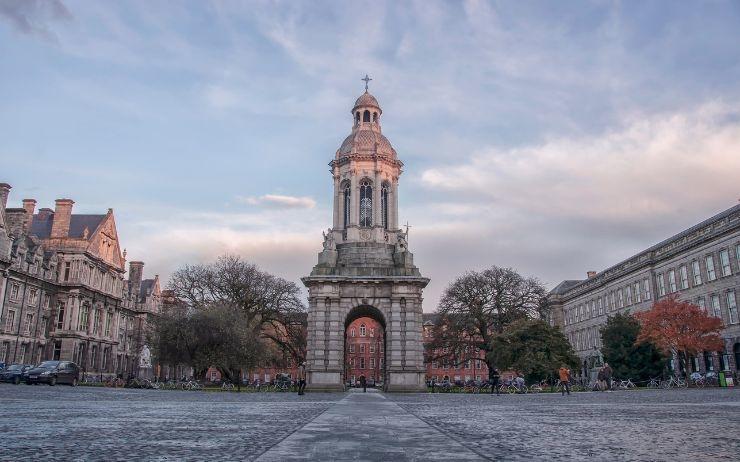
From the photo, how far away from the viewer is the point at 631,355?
54.4m

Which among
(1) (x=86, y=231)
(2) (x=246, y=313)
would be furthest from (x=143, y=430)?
(1) (x=86, y=231)

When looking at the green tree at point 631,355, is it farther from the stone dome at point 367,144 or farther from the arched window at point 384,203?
the stone dome at point 367,144

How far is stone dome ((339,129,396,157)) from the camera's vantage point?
48.1 metres

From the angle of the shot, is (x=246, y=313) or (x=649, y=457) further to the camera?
(x=246, y=313)

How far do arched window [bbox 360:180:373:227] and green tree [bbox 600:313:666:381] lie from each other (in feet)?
89.1

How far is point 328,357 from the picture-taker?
41.5 meters

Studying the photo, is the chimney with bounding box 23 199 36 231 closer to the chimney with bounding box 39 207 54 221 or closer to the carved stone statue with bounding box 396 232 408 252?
the chimney with bounding box 39 207 54 221

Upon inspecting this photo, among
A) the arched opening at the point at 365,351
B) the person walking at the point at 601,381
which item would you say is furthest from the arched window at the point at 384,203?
the arched opening at the point at 365,351

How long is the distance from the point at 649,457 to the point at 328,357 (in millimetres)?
36456

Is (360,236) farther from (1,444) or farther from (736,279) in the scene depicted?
(1,444)

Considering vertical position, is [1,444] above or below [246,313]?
below

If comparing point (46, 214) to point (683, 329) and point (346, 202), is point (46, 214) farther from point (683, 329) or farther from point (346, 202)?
point (683, 329)

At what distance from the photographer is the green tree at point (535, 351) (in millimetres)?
47875

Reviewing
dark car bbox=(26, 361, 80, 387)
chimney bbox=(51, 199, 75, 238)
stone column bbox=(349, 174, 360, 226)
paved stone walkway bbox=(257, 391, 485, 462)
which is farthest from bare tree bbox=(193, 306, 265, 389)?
paved stone walkway bbox=(257, 391, 485, 462)
